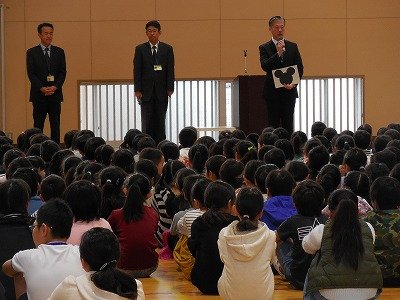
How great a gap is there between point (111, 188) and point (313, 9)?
8892 millimetres

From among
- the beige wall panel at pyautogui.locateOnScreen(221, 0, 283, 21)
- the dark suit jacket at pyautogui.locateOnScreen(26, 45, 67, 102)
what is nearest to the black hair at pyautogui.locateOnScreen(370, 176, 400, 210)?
the dark suit jacket at pyautogui.locateOnScreen(26, 45, 67, 102)

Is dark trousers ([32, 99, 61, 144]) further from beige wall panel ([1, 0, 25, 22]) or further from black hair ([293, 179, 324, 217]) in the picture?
black hair ([293, 179, 324, 217])

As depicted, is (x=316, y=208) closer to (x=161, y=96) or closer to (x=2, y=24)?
(x=161, y=96)

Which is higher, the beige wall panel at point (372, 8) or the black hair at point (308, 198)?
the beige wall panel at point (372, 8)

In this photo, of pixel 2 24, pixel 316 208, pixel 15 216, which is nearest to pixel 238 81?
pixel 2 24

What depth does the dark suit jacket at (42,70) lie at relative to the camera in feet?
37.1

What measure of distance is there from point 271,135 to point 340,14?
20.2 feet

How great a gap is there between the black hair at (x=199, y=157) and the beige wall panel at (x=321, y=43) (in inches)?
266

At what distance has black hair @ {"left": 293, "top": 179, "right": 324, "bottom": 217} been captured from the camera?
18.5 feet

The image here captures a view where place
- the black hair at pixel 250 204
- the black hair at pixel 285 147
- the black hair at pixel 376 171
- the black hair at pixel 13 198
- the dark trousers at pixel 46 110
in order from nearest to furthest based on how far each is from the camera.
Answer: the black hair at pixel 13 198, the black hair at pixel 250 204, the black hair at pixel 376 171, the black hair at pixel 285 147, the dark trousers at pixel 46 110

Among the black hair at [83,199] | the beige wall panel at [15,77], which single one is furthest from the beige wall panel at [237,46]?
the black hair at [83,199]

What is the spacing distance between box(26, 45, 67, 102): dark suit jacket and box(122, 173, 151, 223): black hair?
519cm

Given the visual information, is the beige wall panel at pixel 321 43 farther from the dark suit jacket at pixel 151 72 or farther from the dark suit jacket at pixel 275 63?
the dark suit jacket at pixel 151 72

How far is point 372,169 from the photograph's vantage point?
272 inches
